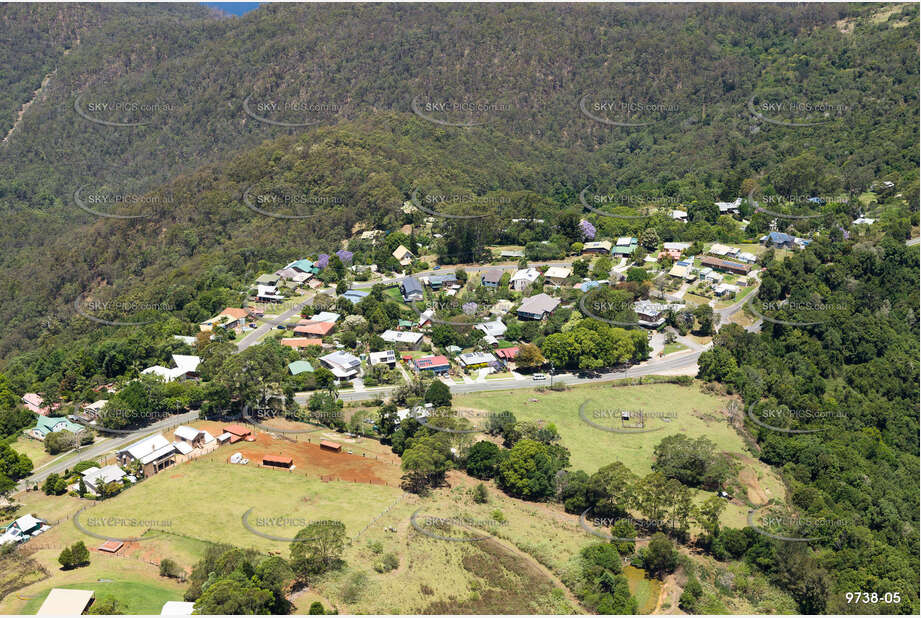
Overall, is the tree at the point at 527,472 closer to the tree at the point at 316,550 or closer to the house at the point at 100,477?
the tree at the point at 316,550

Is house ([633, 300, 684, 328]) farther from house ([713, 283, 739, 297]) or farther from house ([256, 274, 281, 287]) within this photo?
house ([256, 274, 281, 287])

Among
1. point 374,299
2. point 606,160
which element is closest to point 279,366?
point 374,299

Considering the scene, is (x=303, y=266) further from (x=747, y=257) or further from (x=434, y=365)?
(x=747, y=257)

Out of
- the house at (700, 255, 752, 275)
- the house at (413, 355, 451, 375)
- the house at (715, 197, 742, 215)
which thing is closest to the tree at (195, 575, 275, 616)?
the house at (413, 355, 451, 375)

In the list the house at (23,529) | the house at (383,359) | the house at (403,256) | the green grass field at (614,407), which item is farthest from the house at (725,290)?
the house at (23,529)

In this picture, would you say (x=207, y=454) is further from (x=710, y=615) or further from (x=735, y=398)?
(x=735, y=398)

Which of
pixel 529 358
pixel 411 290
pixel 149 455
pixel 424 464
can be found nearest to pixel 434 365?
pixel 529 358
